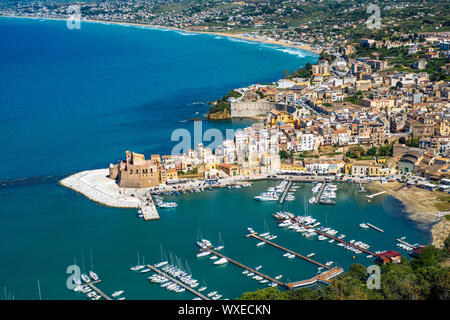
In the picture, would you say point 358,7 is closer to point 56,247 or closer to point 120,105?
point 120,105

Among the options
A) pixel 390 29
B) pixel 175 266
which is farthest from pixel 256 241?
pixel 390 29

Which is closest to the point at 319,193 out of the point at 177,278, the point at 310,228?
the point at 310,228

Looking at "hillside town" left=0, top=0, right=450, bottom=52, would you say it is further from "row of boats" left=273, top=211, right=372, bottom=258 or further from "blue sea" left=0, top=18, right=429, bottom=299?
"row of boats" left=273, top=211, right=372, bottom=258

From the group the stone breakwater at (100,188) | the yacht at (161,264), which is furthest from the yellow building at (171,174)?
the yacht at (161,264)

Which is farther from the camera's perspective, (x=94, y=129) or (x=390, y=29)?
(x=390, y=29)

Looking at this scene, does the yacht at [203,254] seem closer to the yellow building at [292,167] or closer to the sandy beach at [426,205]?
the sandy beach at [426,205]

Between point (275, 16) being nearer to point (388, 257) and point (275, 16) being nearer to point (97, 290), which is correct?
point (388, 257)

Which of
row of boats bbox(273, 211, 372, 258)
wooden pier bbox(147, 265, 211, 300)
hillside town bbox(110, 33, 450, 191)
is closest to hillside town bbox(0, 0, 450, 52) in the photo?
hillside town bbox(110, 33, 450, 191)
